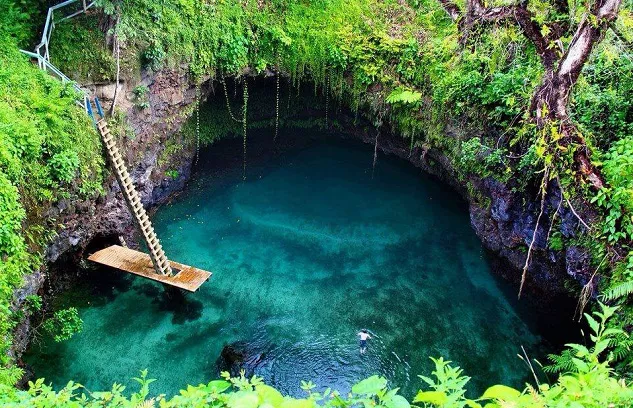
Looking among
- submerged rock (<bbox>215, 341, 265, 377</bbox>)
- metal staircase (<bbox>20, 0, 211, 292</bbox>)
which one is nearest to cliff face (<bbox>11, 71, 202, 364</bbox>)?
metal staircase (<bbox>20, 0, 211, 292</bbox>)

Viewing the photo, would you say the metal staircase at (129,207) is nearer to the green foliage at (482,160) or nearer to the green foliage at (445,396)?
the green foliage at (445,396)

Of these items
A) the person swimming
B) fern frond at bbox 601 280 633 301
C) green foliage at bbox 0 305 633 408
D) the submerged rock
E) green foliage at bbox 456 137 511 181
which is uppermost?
green foliage at bbox 0 305 633 408

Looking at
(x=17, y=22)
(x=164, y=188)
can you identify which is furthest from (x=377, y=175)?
(x=17, y=22)

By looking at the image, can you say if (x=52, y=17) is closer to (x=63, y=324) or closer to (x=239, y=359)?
(x=63, y=324)

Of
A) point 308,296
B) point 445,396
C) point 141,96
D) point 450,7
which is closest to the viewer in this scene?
point 445,396

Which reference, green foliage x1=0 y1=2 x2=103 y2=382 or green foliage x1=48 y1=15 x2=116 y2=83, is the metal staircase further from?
green foliage x1=0 y1=2 x2=103 y2=382

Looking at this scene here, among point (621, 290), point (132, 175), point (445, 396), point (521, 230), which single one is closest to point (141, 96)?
point (132, 175)
